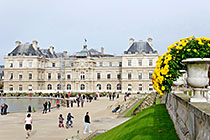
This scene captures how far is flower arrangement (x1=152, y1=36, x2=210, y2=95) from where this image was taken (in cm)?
735

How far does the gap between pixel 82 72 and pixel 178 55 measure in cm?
5144

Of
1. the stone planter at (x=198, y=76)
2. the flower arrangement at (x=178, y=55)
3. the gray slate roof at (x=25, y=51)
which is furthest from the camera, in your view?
the gray slate roof at (x=25, y=51)

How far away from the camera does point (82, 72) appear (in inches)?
2309

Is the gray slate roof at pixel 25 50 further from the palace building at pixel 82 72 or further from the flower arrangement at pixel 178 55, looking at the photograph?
the flower arrangement at pixel 178 55

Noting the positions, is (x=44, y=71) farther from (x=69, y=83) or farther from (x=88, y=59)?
(x=88, y=59)

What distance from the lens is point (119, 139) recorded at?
9.34m

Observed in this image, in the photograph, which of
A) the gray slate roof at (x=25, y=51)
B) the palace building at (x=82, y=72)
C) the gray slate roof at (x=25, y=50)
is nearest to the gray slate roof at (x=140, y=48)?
the palace building at (x=82, y=72)

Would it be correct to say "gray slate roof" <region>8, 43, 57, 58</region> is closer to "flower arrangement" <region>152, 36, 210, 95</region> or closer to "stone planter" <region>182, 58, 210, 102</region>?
"flower arrangement" <region>152, 36, 210, 95</region>

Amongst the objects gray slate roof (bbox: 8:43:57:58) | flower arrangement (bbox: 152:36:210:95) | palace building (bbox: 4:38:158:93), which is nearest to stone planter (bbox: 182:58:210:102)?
flower arrangement (bbox: 152:36:210:95)

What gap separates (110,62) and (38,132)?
1929 inches

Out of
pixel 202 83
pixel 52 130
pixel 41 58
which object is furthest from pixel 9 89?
pixel 202 83

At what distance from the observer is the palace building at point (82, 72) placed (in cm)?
5588

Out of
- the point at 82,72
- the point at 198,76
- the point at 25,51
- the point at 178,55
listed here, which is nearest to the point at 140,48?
the point at 82,72

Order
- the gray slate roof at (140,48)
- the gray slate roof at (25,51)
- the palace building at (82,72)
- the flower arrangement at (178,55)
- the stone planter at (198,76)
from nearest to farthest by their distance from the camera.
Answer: the stone planter at (198,76) → the flower arrangement at (178,55) → the palace building at (82,72) → the gray slate roof at (140,48) → the gray slate roof at (25,51)
